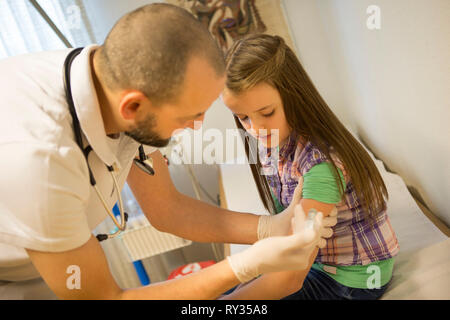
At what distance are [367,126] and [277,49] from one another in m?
1.30

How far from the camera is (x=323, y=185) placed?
1078 mm

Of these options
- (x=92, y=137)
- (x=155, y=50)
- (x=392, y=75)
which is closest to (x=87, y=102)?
(x=92, y=137)

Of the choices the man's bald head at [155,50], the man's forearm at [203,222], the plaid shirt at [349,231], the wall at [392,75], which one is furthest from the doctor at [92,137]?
the wall at [392,75]

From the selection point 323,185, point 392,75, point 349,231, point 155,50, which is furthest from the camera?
point 392,75

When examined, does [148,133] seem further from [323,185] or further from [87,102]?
[323,185]

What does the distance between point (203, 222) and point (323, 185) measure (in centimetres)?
49

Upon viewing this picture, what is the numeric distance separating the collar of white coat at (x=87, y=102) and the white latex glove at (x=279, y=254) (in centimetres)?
44

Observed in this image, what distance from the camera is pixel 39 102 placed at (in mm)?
903

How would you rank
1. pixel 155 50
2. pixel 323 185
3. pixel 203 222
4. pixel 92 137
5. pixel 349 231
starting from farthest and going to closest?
pixel 203 222 → pixel 349 231 → pixel 323 185 → pixel 92 137 → pixel 155 50

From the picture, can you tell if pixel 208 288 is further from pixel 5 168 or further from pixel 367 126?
pixel 367 126

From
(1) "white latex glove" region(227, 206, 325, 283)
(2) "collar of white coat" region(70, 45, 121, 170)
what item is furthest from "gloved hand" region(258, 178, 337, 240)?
(2) "collar of white coat" region(70, 45, 121, 170)

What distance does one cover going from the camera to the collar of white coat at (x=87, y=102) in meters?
0.92

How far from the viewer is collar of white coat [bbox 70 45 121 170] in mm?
922

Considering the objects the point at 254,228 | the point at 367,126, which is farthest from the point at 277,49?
the point at 367,126
